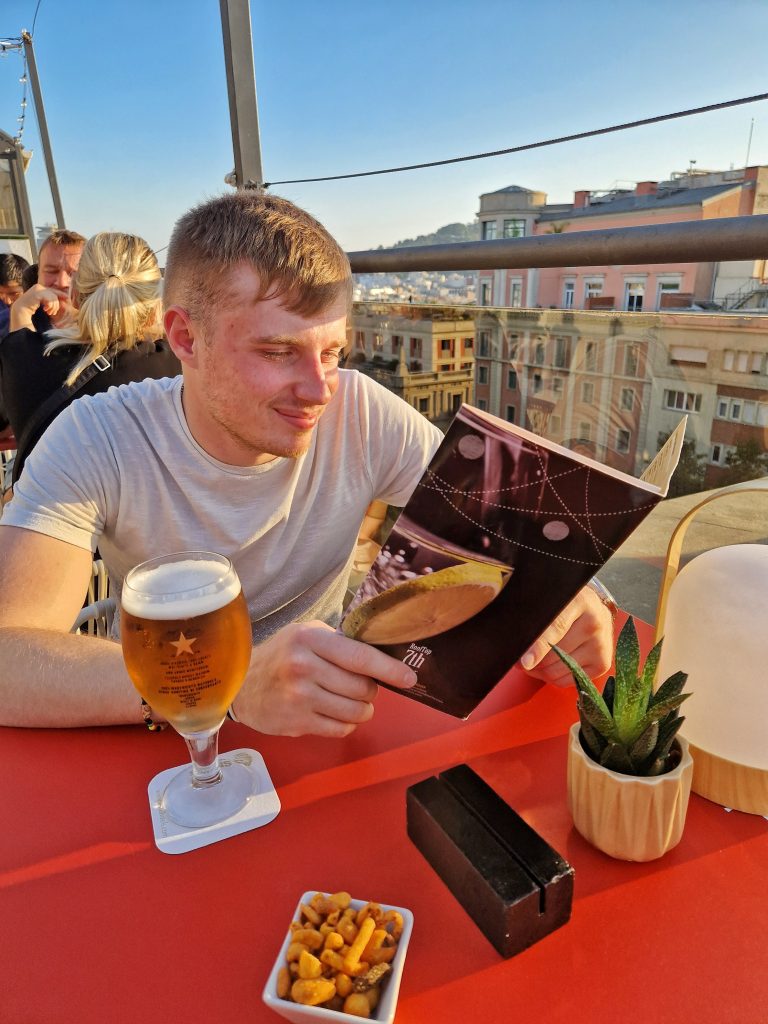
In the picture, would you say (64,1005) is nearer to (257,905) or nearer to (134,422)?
(257,905)

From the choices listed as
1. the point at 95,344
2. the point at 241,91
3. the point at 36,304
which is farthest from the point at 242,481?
the point at 36,304

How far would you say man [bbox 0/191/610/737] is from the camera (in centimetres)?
93

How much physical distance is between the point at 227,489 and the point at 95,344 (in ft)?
3.91

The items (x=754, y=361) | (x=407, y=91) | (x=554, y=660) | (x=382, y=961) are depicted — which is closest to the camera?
(x=382, y=961)

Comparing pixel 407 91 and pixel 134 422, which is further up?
pixel 407 91

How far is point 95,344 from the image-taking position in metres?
2.30

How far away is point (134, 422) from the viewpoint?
1.46 meters

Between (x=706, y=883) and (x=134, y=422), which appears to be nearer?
(x=706, y=883)

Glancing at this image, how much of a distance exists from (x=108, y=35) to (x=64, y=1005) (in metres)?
8.91

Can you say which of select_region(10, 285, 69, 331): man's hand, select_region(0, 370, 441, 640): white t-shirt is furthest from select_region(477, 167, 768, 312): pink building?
select_region(0, 370, 441, 640): white t-shirt

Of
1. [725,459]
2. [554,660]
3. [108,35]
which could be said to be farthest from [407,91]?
[554,660]

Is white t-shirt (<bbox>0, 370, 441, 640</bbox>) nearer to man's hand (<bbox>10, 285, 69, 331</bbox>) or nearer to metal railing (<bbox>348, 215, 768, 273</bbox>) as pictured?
metal railing (<bbox>348, 215, 768, 273</bbox>)

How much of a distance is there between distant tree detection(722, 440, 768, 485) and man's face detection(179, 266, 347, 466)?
139cm

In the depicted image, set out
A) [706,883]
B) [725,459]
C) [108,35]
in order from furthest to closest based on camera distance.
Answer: [108,35], [725,459], [706,883]
